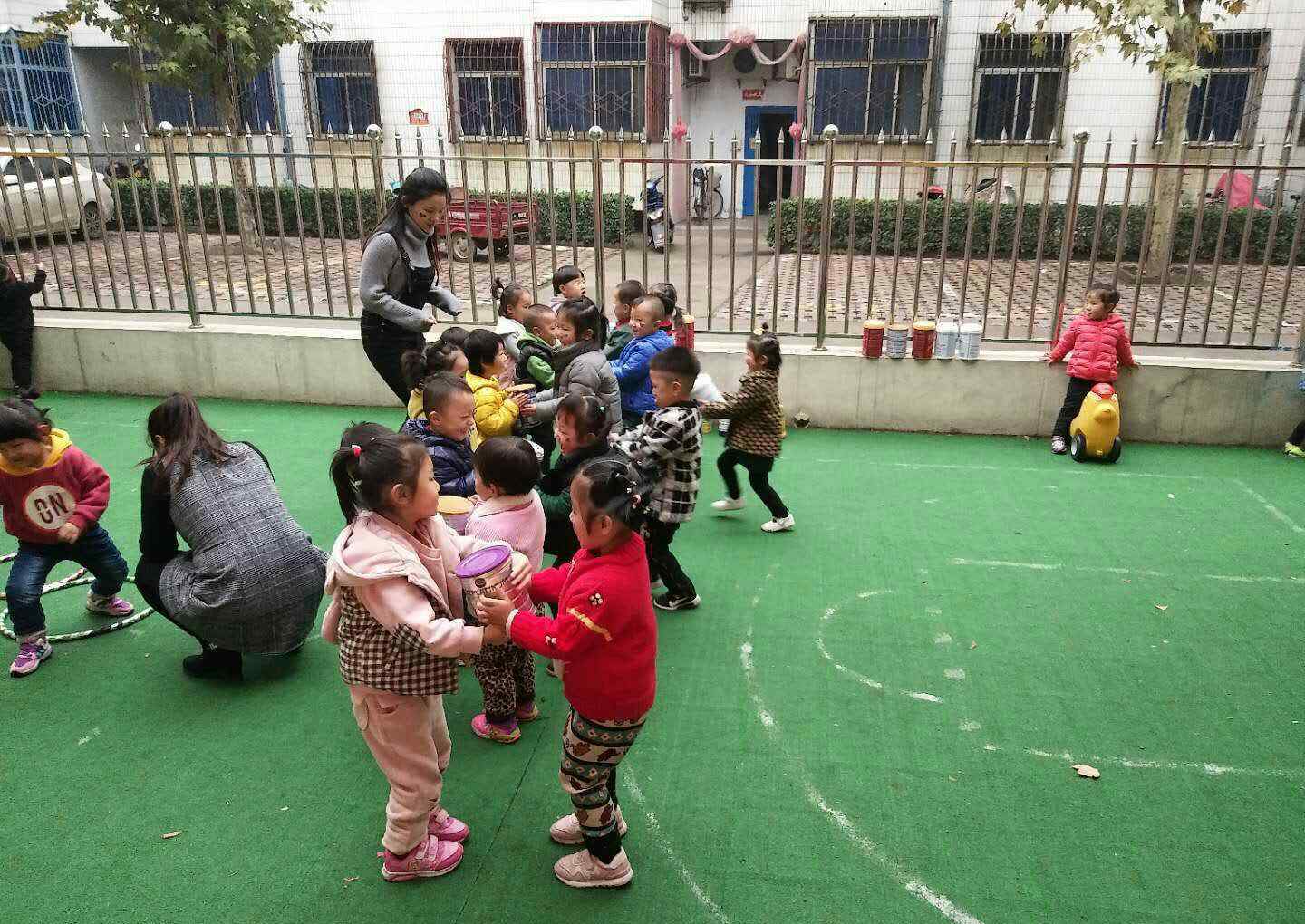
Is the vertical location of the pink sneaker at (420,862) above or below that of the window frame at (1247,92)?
below

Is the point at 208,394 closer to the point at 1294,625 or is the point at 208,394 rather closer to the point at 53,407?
the point at 53,407

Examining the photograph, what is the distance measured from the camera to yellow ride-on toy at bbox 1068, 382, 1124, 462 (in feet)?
20.3

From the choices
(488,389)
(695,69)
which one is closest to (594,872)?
(488,389)

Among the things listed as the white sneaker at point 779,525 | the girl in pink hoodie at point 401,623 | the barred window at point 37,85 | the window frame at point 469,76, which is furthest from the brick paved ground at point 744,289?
the barred window at point 37,85

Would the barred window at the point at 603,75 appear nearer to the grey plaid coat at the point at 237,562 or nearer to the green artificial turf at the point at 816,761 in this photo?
the green artificial turf at the point at 816,761

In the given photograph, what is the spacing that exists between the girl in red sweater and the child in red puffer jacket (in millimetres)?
4845

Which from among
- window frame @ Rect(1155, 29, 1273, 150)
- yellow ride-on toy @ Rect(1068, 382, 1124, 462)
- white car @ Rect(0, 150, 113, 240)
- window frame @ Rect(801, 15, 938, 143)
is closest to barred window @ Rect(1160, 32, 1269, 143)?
window frame @ Rect(1155, 29, 1273, 150)

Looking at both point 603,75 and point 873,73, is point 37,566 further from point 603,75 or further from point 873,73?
point 873,73

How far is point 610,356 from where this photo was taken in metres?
5.21

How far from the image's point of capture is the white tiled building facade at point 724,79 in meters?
14.5

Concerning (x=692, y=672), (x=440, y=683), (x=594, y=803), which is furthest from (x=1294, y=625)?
(x=440, y=683)

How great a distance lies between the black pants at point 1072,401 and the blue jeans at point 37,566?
575 cm

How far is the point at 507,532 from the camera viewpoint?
126 inches

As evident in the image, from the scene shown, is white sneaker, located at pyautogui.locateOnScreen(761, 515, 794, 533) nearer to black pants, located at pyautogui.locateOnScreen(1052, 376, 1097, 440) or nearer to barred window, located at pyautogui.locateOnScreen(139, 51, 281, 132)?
black pants, located at pyautogui.locateOnScreen(1052, 376, 1097, 440)
